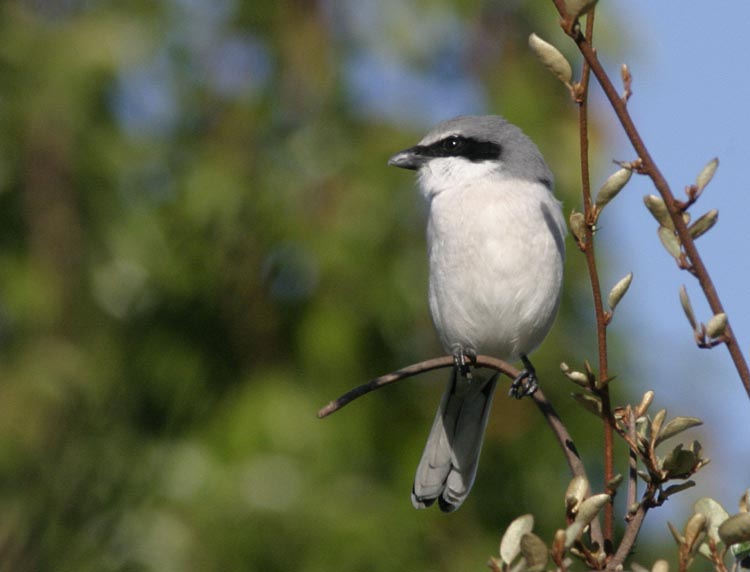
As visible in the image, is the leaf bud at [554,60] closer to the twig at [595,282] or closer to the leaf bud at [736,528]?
the twig at [595,282]

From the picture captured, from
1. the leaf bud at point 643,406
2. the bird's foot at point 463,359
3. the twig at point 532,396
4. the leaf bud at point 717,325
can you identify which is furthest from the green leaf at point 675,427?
the bird's foot at point 463,359

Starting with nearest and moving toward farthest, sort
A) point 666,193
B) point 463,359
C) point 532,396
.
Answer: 1. point 666,193
2. point 532,396
3. point 463,359

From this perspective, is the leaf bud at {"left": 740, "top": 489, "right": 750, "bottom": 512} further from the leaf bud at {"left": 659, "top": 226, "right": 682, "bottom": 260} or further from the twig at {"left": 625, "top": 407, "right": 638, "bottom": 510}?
the leaf bud at {"left": 659, "top": 226, "right": 682, "bottom": 260}

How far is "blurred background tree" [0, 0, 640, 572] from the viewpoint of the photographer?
183 inches

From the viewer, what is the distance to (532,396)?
2535 millimetres

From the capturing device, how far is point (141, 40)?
5.75 metres

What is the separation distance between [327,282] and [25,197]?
1.72 m

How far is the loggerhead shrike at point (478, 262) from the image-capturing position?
4.07 m

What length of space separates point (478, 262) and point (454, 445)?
0.65m

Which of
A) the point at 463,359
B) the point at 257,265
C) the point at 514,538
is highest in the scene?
the point at 514,538

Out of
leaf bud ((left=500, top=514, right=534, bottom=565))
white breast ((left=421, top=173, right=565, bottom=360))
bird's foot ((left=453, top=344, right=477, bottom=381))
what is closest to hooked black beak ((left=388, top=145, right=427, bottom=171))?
white breast ((left=421, top=173, right=565, bottom=360))

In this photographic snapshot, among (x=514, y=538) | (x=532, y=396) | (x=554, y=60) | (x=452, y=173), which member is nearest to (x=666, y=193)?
(x=554, y=60)

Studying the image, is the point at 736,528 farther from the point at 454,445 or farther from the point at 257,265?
the point at 257,265

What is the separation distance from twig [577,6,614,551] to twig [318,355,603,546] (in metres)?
0.11
